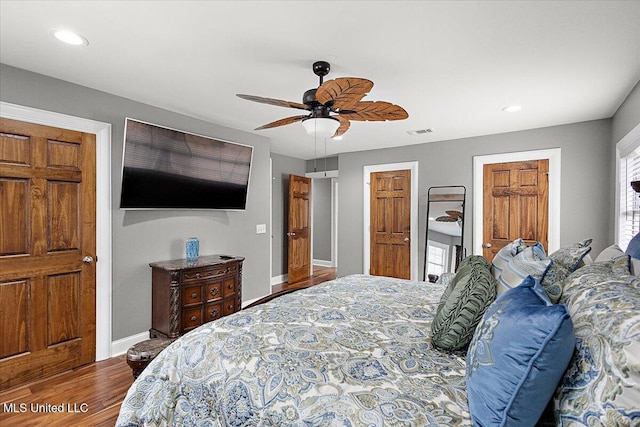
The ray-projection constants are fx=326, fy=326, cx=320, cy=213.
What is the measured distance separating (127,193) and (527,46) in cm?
348

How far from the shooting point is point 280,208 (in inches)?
249

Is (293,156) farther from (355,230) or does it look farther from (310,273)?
(310,273)

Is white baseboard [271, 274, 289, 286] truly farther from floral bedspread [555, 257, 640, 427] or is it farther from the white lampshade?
floral bedspread [555, 257, 640, 427]

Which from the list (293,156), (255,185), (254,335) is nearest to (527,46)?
(254,335)

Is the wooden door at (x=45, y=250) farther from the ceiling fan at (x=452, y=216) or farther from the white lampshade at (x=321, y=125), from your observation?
the ceiling fan at (x=452, y=216)

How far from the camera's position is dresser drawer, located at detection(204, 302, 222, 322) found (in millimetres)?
3453

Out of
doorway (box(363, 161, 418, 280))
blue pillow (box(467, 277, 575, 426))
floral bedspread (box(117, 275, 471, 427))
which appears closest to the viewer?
blue pillow (box(467, 277, 575, 426))

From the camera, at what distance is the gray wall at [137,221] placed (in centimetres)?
270

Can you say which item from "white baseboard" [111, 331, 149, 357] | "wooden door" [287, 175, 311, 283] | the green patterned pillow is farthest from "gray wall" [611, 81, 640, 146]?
"white baseboard" [111, 331, 149, 357]

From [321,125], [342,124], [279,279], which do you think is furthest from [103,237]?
[279,279]

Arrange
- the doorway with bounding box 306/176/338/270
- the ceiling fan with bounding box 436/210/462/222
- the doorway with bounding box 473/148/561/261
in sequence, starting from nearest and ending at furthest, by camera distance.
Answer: the doorway with bounding box 473/148/561/261, the ceiling fan with bounding box 436/210/462/222, the doorway with bounding box 306/176/338/270

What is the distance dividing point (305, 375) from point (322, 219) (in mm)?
7134

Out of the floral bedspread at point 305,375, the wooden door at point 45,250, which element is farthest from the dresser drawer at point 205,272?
the floral bedspread at point 305,375

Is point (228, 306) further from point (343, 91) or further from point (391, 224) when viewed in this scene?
point (391, 224)
